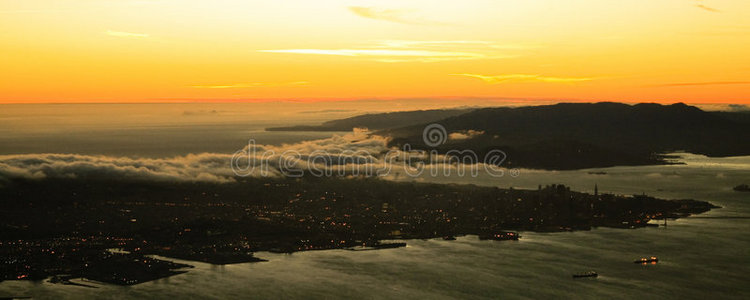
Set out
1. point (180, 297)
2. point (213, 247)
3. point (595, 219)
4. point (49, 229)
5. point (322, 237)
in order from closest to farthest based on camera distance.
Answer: point (180, 297) → point (213, 247) → point (322, 237) → point (49, 229) → point (595, 219)

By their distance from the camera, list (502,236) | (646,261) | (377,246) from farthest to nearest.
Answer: (502,236) < (377,246) < (646,261)

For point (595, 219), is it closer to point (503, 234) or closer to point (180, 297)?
point (503, 234)

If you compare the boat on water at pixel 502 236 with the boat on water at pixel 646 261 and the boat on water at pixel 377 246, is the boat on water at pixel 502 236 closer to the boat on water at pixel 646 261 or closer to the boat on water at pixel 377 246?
the boat on water at pixel 377 246

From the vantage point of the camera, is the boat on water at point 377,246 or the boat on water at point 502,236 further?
the boat on water at point 502,236

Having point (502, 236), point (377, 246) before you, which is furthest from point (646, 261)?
point (377, 246)

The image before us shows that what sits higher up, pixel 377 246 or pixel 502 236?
pixel 502 236

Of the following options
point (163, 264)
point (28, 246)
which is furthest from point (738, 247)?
point (28, 246)

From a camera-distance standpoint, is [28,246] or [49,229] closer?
[28,246]

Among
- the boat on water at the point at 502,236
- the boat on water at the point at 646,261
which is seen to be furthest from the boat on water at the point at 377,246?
the boat on water at the point at 646,261

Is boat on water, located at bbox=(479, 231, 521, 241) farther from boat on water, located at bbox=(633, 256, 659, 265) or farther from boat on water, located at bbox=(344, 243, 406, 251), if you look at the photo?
boat on water, located at bbox=(633, 256, 659, 265)

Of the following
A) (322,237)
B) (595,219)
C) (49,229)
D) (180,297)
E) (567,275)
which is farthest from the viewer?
A: (595,219)

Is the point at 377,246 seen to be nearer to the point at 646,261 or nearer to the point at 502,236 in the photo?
the point at 502,236
